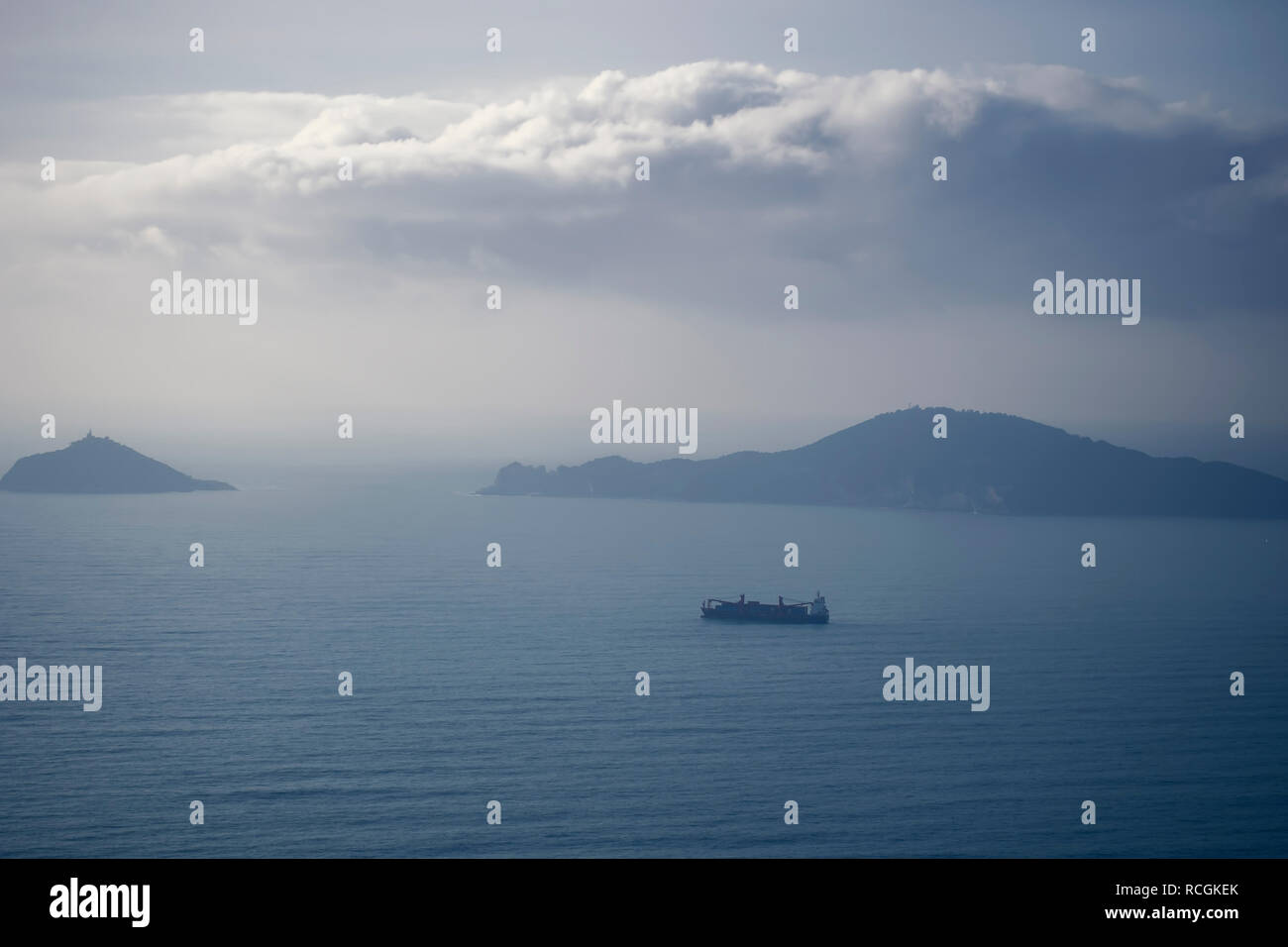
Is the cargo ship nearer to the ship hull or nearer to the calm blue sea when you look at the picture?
the ship hull

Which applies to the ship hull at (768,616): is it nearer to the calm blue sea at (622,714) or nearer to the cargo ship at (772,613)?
the cargo ship at (772,613)

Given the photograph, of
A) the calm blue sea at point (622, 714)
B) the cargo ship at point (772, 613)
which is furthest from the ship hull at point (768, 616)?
the calm blue sea at point (622, 714)

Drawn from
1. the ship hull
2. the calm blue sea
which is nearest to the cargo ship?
the ship hull

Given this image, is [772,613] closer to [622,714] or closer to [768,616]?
[768,616]

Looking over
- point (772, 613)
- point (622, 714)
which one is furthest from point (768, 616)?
point (622, 714)

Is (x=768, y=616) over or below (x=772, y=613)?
below
